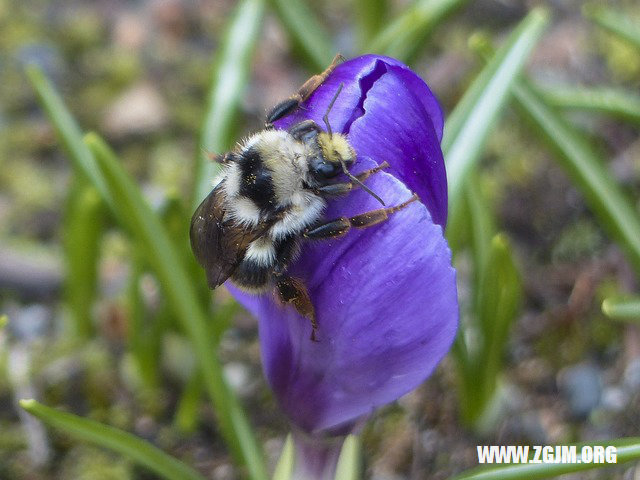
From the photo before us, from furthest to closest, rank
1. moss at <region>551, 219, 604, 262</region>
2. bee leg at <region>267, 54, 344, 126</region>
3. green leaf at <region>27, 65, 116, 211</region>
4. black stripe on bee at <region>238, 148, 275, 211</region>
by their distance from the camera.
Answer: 1. moss at <region>551, 219, 604, 262</region>
2. green leaf at <region>27, 65, 116, 211</region>
3. bee leg at <region>267, 54, 344, 126</region>
4. black stripe on bee at <region>238, 148, 275, 211</region>

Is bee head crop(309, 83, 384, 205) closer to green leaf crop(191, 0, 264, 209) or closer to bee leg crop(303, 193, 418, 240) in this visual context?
bee leg crop(303, 193, 418, 240)

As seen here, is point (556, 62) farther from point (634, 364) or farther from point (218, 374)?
point (218, 374)

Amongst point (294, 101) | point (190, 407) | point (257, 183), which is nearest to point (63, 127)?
point (190, 407)

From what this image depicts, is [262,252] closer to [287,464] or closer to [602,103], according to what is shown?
[287,464]

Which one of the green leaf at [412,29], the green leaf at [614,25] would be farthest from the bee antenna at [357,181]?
the green leaf at [614,25]

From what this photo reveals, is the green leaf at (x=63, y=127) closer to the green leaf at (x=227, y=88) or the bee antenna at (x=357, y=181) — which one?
the green leaf at (x=227, y=88)

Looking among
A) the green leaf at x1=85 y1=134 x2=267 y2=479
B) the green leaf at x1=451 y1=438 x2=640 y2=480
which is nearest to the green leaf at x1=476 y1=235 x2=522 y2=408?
the green leaf at x1=451 y1=438 x2=640 y2=480
